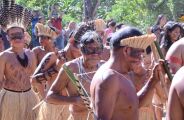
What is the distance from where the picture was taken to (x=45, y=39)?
8031 millimetres

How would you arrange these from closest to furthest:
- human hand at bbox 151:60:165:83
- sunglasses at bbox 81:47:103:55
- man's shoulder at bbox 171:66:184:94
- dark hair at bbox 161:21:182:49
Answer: man's shoulder at bbox 171:66:184:94 < human hand at bbox 151:60:165:83 < sunglasses at bbox 81:47:103:55 < dark hair at bbox 161:21:182:49

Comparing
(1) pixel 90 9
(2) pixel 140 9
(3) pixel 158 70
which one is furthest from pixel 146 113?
(2) pixel 140 9

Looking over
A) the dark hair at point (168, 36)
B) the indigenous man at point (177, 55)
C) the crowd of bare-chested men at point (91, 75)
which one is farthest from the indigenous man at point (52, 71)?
the dark hair at point (168, 36)

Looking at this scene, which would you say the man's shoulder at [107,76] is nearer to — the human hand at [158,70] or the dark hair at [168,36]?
the human hand at [158,70]

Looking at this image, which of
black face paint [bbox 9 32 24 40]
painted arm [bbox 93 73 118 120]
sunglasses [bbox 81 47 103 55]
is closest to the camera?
painted arm [bbox 93 73 118 120]

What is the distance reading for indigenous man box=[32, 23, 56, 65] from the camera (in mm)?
7891

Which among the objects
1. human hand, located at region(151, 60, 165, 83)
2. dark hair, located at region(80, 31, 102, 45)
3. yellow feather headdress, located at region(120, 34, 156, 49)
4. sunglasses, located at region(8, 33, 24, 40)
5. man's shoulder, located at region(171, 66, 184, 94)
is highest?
yellow feather headdress, located at region(120, 34, 156, 49)

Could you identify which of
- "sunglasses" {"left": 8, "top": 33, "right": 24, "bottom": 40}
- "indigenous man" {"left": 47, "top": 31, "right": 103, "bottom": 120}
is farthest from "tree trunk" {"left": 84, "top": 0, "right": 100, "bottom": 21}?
"indigenous man" {"left": 47, "top": 31, "right": 103, "bottom": 120}

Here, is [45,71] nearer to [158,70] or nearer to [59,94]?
[59,94]

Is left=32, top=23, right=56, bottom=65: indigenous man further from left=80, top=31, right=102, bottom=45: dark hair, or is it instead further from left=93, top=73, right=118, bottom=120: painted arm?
left=93, top=73, right=118, bottom=120: painted arm

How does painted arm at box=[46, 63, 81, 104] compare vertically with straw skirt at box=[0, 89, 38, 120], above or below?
above

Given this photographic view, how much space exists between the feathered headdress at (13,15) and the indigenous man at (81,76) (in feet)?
6.00

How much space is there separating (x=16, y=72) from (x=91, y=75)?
6.04 ft

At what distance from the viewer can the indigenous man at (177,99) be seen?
3346mm
